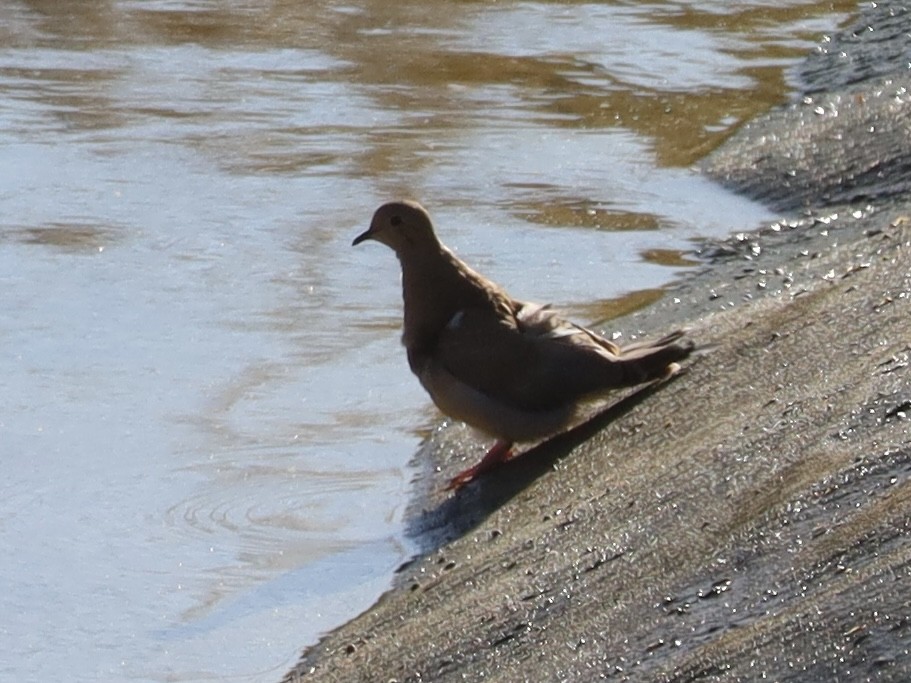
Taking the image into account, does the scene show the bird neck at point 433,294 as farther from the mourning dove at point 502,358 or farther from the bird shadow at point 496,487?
the bird shadow at point 496,487

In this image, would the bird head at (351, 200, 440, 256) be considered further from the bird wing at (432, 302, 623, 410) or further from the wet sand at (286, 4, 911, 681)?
the wet sand at (286, 4, 911, 681)

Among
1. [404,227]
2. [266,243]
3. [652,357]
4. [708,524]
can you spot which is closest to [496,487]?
[652,357]

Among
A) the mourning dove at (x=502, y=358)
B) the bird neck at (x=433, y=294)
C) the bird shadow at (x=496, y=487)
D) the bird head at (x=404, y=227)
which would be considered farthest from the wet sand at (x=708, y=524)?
the bird head at (x=404, y=227)

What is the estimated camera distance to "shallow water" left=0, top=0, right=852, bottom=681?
5.75 metres

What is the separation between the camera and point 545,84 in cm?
1209

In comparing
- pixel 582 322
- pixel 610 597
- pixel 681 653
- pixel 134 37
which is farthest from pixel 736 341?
pixel 134 37

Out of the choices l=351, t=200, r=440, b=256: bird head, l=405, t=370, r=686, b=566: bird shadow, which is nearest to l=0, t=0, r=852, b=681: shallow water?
l=405, t=370, r=686, b=566: bird shadow

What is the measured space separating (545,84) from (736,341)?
5868 mm

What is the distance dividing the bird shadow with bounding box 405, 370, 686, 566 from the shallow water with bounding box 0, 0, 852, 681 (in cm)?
14

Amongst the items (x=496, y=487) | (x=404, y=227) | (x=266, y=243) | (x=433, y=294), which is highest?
(x=404, y=227)

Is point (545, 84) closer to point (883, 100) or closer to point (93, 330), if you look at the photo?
point (883, 100)

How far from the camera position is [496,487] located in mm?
6004

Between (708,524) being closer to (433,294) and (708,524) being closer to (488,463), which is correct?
(488,463)

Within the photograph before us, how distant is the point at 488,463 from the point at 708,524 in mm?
1354
